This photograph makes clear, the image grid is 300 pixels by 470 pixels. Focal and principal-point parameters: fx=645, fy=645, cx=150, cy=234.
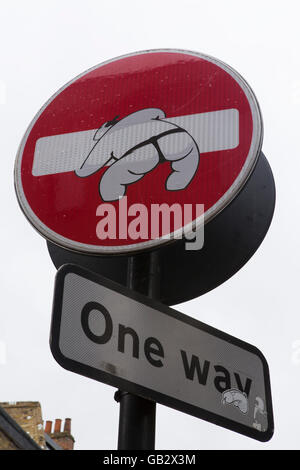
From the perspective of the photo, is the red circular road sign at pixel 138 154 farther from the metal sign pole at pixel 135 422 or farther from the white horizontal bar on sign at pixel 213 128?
the metal sign pole at pixel 135 422

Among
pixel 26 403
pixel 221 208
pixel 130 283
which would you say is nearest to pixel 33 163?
pixel 130 283

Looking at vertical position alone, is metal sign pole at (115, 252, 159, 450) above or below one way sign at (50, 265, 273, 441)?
below

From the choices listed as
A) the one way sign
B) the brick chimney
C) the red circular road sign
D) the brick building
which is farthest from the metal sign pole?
the brick chimney

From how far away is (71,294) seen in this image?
1.51 metres

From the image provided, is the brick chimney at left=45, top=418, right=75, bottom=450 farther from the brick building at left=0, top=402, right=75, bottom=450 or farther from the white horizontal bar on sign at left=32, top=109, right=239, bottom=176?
the white horizontal bar on sign at left=32, top=109, right=239, bottom=176

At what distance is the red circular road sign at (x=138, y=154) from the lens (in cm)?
183

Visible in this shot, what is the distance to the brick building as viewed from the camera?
848cm

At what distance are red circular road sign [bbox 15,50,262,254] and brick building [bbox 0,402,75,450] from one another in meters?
6.95

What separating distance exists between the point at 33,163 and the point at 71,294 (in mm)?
756

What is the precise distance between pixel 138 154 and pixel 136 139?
0.07 meters
